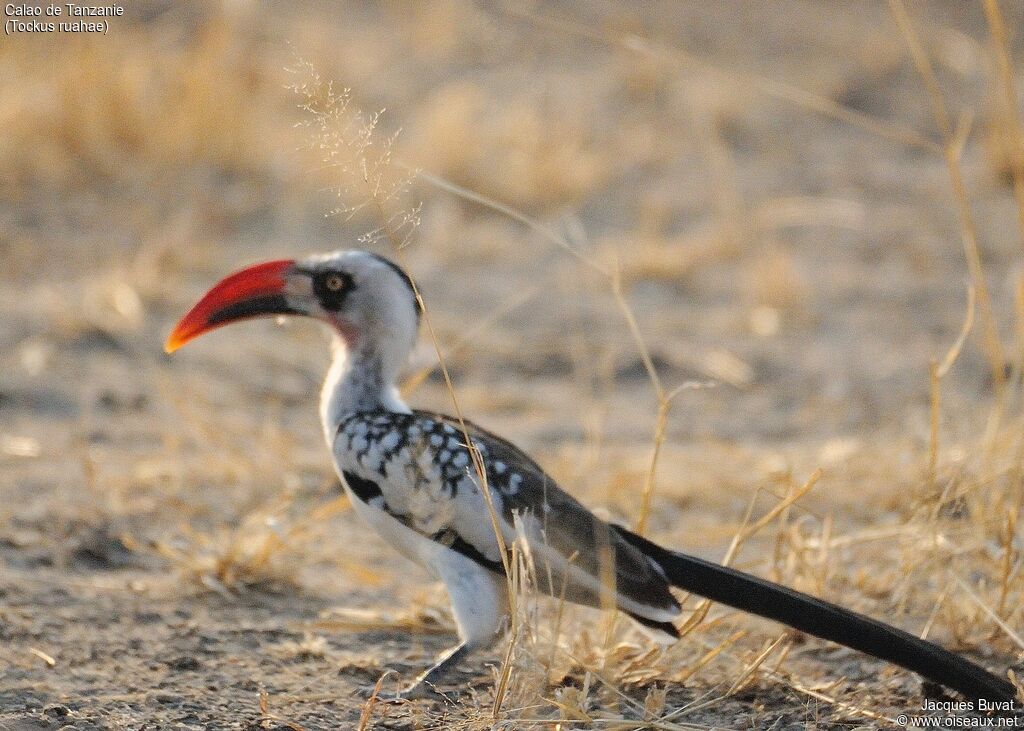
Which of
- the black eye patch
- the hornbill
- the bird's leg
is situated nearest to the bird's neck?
the hornbill

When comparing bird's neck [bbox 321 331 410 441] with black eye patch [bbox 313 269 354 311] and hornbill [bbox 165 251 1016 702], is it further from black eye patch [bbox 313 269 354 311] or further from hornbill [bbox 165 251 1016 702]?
black eye patch [bbox 313 269 354 311]

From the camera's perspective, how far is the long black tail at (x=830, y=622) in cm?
233

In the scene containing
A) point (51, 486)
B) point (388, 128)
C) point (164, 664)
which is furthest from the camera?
point (388, 128)

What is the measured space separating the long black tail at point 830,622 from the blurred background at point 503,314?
202 millimetres

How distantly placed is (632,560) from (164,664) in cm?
92

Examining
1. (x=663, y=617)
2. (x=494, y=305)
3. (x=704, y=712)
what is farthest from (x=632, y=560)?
(x=494, y=305)

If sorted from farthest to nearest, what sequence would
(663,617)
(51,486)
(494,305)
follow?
1. (494,305)
2. (51,486)
3. (663,617)

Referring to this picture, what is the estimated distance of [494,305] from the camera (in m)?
5.73

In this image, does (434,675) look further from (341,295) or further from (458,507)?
(341,295)

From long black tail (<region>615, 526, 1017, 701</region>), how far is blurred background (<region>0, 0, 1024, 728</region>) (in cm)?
20

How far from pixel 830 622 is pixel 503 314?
A: 10.8 feet

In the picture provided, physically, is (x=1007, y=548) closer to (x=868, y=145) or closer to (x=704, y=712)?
(x=704, y=712)

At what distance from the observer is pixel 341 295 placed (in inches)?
116

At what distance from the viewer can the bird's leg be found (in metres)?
2.56
